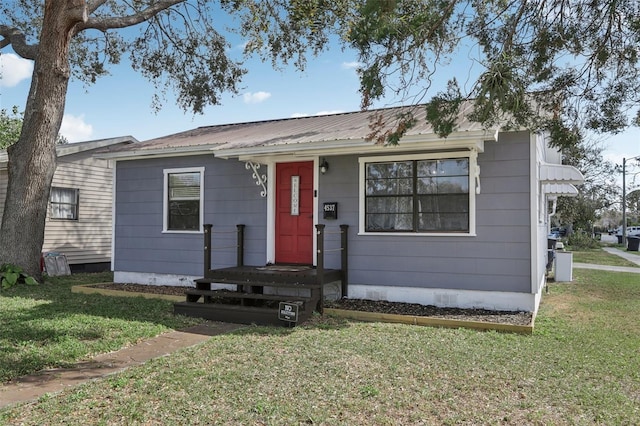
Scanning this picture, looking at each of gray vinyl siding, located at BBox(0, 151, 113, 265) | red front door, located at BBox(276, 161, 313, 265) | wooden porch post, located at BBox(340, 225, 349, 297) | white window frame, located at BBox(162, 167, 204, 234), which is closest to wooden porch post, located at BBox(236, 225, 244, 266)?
red front door, located at BBox(276, 161, 313, 265)

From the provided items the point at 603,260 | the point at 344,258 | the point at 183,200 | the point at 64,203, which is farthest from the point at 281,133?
the point at 603,260

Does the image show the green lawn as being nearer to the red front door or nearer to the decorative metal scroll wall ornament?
the red front door

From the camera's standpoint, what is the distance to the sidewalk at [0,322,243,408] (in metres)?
3.83

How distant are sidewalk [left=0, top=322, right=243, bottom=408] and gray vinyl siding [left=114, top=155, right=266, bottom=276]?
2.82 meters

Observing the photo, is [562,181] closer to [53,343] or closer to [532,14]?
[532,14]

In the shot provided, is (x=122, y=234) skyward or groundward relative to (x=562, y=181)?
groundward

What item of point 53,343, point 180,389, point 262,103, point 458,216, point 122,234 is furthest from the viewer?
point 262,103

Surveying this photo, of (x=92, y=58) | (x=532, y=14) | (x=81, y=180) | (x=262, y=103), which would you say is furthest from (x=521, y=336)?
(x=92, y=58)

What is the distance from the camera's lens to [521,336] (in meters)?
5.70

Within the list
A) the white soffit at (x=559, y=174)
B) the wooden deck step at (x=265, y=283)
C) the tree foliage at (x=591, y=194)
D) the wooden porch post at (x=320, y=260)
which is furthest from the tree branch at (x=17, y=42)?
the tree foliage at (x=591, y=194)

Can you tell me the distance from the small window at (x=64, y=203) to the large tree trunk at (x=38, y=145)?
106 inches

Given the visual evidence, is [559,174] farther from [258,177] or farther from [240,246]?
[240,246]

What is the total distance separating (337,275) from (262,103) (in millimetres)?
6154

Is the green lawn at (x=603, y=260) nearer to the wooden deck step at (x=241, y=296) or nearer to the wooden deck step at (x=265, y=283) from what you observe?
the wooden deck step at (x=265, y=283)
